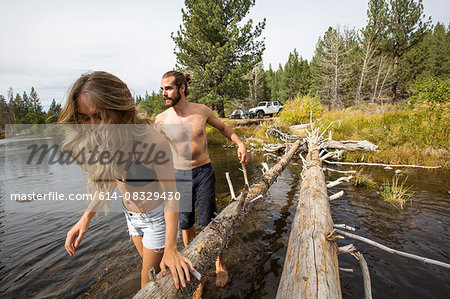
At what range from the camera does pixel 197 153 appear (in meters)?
2.84

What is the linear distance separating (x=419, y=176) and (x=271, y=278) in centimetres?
682

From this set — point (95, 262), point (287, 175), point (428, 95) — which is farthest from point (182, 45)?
point (95, 262)

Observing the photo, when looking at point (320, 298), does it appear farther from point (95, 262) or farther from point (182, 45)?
point (182, 45)

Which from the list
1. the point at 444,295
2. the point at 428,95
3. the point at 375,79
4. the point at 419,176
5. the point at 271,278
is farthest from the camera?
the point at 375,79

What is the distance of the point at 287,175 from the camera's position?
25.2 ft

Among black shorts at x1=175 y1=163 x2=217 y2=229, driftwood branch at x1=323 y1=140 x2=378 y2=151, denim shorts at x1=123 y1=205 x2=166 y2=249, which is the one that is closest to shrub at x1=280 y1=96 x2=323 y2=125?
driftwood branch at x1=323 y1=140 x2=378 y2=151

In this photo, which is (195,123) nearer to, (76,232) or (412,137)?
(76,232)

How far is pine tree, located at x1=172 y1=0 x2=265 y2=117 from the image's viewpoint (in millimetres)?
18203

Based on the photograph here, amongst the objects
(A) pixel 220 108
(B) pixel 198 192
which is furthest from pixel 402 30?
(B) pixel 198 192

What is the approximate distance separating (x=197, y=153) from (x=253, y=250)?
1944mm

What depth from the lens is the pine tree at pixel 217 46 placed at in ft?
59.7

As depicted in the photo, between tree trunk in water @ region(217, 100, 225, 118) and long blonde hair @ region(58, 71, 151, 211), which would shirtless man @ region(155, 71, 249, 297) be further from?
tree trunk in water @ region(217, 100, 225, 118)

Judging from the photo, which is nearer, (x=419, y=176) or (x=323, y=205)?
(x=323, y=205)

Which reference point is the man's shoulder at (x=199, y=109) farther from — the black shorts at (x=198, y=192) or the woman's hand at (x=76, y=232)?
the woman's hand at (x=76, y=232)
